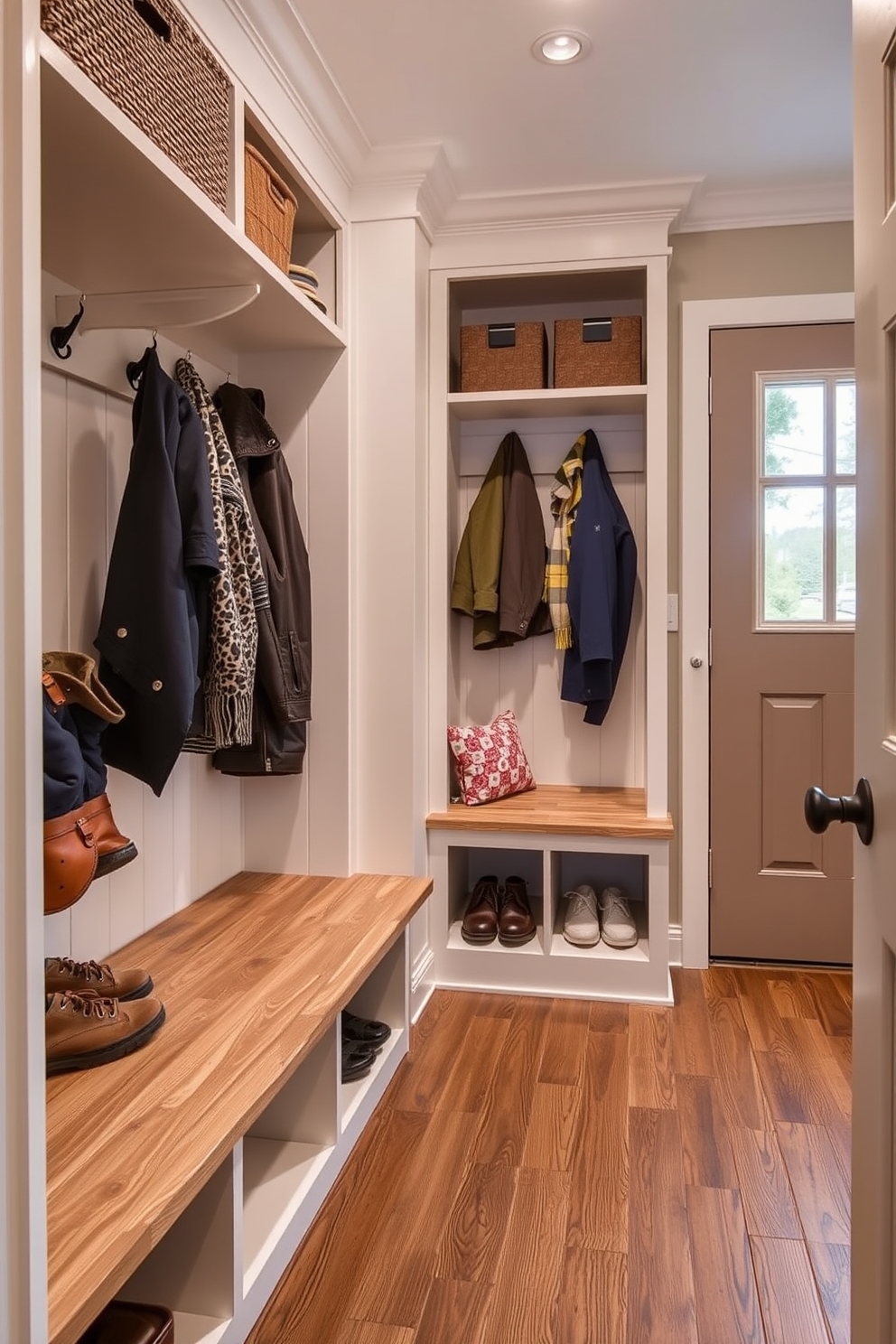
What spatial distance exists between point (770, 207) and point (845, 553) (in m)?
1.11

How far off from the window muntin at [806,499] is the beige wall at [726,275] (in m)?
0.27

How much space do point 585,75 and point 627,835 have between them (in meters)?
1.98

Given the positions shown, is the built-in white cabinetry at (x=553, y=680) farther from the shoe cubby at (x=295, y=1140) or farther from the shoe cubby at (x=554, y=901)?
the shoe cubby at (x=295, y=1140)

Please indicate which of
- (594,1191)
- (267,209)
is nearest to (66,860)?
(594,1191)

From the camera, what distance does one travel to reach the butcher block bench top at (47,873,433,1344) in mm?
1117

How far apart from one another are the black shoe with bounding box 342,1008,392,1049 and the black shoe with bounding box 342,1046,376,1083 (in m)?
0.03

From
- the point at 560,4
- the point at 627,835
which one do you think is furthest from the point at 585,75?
the point at 627,835

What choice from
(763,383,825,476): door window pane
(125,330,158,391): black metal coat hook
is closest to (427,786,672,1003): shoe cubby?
(763,383,825,476): door window pane

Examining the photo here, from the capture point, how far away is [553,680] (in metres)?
3.36

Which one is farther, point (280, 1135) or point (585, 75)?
point (585, 75)

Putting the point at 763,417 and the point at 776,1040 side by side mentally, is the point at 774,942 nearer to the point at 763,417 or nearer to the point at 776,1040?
the point at 776,1040

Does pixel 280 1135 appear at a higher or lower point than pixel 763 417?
lower

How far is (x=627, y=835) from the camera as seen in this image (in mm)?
2820

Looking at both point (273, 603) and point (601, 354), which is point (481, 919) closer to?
point (273, 603)
